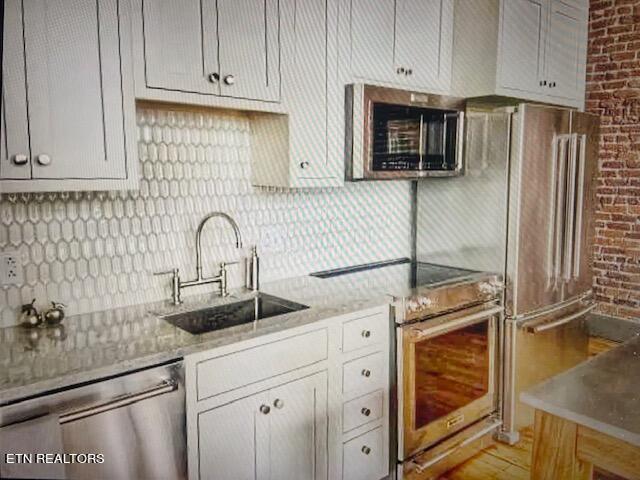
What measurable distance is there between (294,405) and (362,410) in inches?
16.2

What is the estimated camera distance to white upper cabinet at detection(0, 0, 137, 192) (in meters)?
1.69

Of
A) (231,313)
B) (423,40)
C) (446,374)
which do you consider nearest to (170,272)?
A: (231,313)

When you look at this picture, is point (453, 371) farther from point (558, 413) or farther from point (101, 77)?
point (101, 77)

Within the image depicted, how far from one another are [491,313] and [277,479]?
1504 millimetres

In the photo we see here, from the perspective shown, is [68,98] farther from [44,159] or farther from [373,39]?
[373,39]

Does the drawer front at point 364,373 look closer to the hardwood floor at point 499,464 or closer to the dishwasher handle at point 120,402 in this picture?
the hardwood floor at point 499,464

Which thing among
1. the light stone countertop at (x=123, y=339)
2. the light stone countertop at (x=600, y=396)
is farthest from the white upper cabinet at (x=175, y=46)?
the light stone countertop at (x=600, y=396)

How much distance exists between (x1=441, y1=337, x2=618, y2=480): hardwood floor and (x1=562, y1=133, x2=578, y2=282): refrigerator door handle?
41.6 inches

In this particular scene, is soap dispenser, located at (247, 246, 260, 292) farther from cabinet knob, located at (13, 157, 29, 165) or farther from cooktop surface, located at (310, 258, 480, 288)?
cabinet knob, located at (13, 157, 29, 165)

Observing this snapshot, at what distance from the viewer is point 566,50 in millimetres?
3625

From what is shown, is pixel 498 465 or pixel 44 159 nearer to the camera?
pixel 44 159

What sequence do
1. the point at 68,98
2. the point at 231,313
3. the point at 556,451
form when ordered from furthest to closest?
the point at 231,313 → the point at 68,98 → the point at 556,451

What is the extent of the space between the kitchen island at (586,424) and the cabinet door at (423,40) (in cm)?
183

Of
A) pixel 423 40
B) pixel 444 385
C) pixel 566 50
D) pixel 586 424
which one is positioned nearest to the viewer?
pixel 586 424
